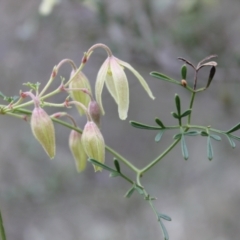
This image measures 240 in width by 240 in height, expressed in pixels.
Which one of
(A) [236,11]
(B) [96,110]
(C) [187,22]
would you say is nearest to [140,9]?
(C) [187,22]

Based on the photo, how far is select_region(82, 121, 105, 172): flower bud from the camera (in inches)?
28.9

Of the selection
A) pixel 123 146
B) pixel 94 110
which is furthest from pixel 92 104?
pixel 123 146

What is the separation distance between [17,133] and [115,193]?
75cm

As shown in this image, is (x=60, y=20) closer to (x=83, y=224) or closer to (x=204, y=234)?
(x=83, y=224)

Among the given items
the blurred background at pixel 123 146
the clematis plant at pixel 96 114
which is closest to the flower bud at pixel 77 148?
the clematis plant at pixel 96 114

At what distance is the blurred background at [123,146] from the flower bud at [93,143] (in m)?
1.39

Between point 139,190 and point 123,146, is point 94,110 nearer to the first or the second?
point 139,190

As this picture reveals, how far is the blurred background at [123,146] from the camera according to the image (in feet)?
7.33

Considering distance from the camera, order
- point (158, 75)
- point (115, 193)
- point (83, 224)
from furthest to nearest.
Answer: point (83, 224), point (115, 193), point (158, 75)

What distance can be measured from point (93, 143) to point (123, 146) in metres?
2.53

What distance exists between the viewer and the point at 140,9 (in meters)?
2.13

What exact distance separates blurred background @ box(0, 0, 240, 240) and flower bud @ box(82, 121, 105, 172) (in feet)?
4.56

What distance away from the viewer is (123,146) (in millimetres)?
3256

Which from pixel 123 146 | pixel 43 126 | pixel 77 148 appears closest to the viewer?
pixel 43 126
